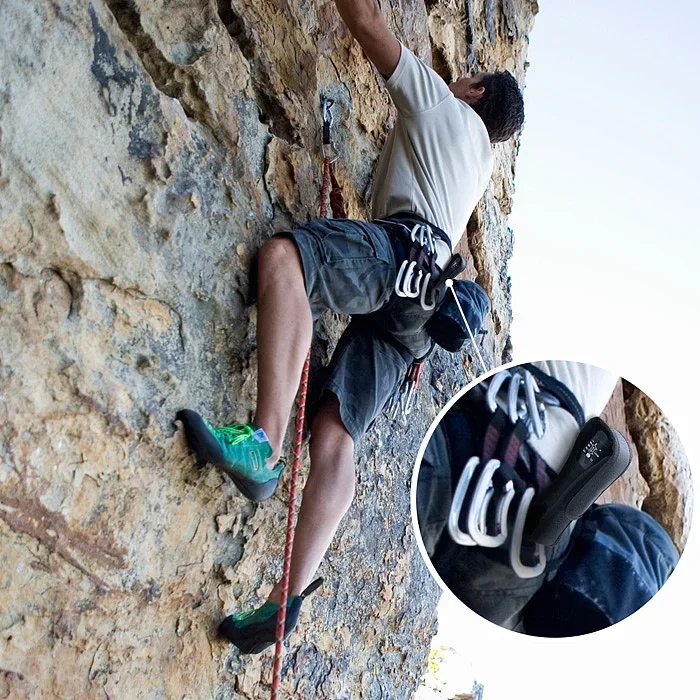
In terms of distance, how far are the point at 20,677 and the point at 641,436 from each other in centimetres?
158

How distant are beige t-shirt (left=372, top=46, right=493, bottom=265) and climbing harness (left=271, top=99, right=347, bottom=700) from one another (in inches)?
8.4

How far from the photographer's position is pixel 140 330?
2006 millimetres

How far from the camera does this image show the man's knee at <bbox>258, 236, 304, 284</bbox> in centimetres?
224

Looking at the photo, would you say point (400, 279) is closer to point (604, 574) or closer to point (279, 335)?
point (279, 335)

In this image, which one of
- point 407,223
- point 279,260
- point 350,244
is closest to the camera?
point 279,260

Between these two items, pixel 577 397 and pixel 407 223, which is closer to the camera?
pixel 577 397

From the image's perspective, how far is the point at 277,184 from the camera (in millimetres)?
2611

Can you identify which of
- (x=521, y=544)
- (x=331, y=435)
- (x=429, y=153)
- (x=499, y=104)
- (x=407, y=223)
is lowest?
(x=521, y=544)

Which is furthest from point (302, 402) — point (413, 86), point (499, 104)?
point (499, 104)

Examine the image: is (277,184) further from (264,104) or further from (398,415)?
(398,415)

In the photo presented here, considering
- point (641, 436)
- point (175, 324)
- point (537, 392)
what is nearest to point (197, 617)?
point (175, 324)

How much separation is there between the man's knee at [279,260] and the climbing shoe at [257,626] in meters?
0.92

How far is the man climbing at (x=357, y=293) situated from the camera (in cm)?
211

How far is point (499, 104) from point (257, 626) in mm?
2120
